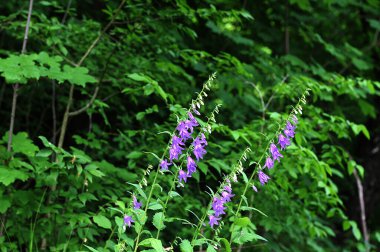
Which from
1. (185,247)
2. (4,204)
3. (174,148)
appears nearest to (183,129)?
(174,148)

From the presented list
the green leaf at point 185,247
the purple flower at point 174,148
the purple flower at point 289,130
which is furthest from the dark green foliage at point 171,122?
the purple flower at point 289,130

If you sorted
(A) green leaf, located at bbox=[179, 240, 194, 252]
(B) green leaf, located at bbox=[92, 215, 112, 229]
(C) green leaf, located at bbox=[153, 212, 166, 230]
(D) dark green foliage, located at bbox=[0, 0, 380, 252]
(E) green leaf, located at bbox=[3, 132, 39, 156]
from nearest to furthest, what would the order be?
(A) green leaf, located at bbox=[179, 240, 194, 252] → (C) green leaf, located at bbox=[153, 212, 166, 230] → (B) green leaf, located at bbox=[92, 215, 112, 229] → (D) dark green foliage, located at bbox=[0, 0, 380, 252] → (E) green leaf, located at bbox=[3, 132, 39, 156]

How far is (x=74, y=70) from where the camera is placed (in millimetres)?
3451

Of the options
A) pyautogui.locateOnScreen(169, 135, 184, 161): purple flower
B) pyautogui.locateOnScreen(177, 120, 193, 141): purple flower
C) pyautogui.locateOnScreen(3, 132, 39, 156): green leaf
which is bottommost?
pyautogui.locateOnScreen(3, 132, 39, 156): green leaf

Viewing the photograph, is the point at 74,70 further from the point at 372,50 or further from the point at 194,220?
the point at 372,50

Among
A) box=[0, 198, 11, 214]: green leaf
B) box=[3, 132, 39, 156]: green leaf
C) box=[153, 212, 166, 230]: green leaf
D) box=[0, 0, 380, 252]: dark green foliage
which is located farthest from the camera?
box=[3, 132, 39, 156]: green leaf

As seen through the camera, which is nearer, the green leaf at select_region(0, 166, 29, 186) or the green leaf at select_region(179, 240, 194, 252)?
the green leaf at select_region(179, 240, 194, 252)

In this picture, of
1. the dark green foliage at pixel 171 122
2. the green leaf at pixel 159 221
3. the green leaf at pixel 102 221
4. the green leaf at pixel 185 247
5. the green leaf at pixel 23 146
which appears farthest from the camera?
the green leaf at pixel 23 146

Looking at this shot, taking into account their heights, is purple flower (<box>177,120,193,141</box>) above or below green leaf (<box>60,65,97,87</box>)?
above

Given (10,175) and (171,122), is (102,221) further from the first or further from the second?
(171,122)

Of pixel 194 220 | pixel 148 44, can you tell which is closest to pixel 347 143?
pixel 194 220

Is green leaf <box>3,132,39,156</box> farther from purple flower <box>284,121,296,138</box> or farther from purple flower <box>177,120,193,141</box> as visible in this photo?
purple flower <box>284,121,296,138</box>

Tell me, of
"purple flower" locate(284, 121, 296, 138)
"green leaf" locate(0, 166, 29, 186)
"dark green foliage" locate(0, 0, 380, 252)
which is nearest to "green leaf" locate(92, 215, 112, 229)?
"dark green foliage" locate(0, 0, 380, 252)

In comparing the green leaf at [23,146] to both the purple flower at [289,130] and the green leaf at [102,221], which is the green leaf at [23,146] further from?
the purple flower at [289,130]
